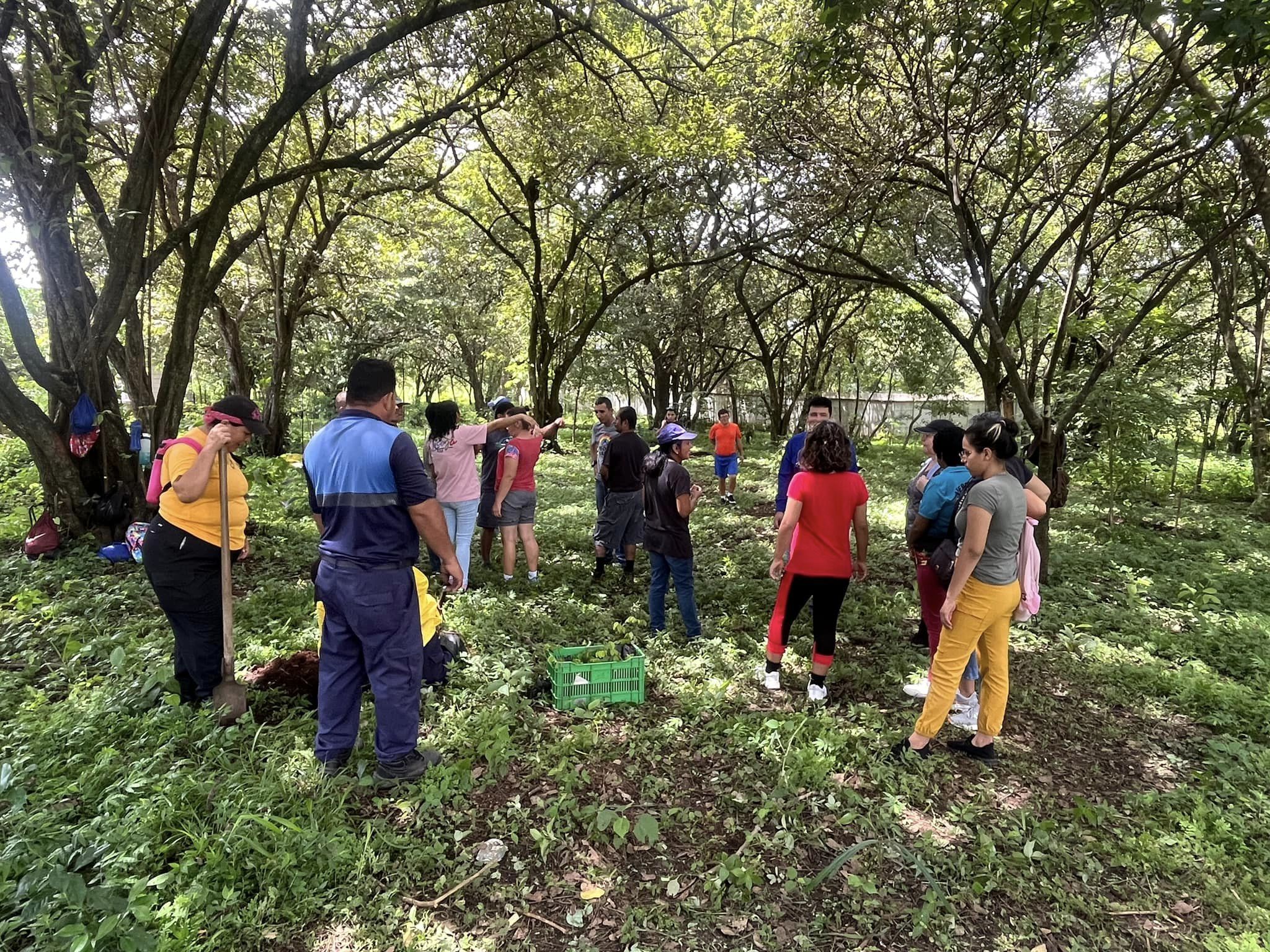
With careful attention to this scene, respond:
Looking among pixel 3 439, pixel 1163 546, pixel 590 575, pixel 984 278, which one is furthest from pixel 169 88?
pixel 3 439

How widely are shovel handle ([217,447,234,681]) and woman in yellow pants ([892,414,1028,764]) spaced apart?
12.8 feet

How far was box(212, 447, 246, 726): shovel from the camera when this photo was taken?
11.5 feet

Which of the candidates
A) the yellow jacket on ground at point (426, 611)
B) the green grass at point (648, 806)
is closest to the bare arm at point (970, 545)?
the green grass at point (648, 806)

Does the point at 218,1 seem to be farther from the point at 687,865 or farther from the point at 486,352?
the point at 486,352

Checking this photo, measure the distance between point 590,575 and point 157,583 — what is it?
399 centimetres

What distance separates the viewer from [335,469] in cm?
304

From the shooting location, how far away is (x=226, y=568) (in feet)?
11.6

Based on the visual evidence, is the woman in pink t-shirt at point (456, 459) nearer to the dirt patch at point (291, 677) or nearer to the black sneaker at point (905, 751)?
the dirt patch at point (291, 677)

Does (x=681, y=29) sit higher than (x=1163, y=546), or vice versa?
(x=681, y=29)

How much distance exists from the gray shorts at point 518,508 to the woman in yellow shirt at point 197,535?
2772 mm

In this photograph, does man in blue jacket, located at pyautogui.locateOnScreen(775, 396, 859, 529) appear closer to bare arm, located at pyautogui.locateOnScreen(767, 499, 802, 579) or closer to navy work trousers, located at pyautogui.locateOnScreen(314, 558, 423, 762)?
bare arm, located at pyautogui.locateOnScreen(767, 499, 802, 579)

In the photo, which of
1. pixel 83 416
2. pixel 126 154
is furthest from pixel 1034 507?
pixel 126 154

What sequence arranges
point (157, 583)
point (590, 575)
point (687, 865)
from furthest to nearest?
point (590, 575) → point (157, 583) → point (687, 865)

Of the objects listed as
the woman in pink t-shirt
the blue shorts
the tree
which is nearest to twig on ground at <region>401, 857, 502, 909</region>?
the woman in pink t-shirt
